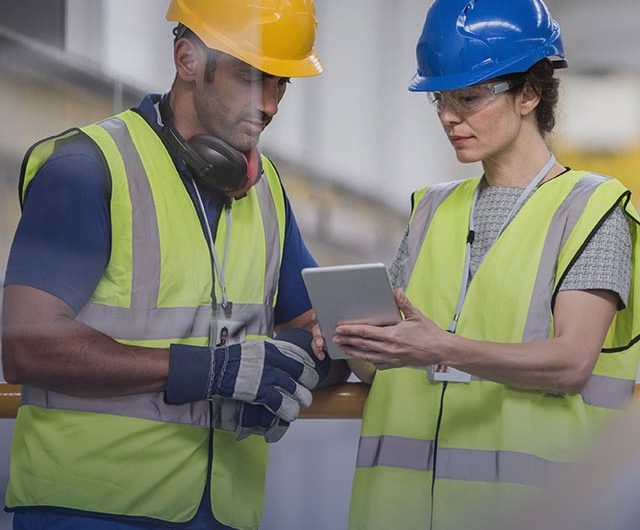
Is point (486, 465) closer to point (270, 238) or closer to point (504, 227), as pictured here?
point (504, 227)

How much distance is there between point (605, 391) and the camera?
5.77 feet

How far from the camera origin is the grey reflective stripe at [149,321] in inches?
65.7

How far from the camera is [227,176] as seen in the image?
180 centimetres

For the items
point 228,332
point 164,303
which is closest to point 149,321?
point 164,303

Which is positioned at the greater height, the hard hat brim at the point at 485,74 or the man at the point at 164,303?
the hard hat brim at the point at 485,74

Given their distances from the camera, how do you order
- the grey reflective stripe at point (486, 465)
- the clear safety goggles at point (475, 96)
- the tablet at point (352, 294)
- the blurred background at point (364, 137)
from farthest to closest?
the blurred background at point (364, 137)
the clear safety goggles at point (475, 96)
the grey reflective stripe at point (486, 465)
the tablet at point (352, 294)

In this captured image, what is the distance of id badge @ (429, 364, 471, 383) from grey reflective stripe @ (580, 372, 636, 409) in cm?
19

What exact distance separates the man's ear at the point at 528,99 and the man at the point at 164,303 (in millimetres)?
359

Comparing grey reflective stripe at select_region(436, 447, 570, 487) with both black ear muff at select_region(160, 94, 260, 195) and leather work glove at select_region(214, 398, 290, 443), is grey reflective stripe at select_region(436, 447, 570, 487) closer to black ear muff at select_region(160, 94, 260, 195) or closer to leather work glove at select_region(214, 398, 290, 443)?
leather work glove at select_region(214, 398, 290, 443)

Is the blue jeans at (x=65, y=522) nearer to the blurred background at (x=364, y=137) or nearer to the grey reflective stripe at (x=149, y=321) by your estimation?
the blurred background at (x=364, y=137)

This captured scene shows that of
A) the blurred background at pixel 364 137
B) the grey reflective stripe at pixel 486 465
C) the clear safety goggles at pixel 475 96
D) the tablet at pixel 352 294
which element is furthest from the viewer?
the blurred background at pixel 364 137

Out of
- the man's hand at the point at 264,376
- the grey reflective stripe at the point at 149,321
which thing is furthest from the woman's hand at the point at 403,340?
the grey reflective stripe at the point at 149,321

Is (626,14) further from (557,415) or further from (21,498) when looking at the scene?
(21,498)

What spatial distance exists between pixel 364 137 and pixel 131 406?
659 millimetres
